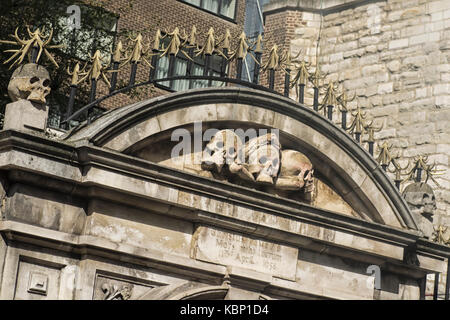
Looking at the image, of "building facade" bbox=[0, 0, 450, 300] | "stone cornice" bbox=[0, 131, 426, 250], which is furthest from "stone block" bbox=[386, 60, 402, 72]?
"stone cornice" bbox=[0, 131, 426, 250]

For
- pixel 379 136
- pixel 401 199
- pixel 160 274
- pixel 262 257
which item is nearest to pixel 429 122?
pixel 379 136

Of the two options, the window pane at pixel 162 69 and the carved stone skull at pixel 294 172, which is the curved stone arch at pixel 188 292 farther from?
the window pane at pixel 162 69

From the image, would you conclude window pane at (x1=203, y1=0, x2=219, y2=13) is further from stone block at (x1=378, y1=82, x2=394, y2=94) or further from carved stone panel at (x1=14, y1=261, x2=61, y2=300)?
carved stone panel at (x1=14, y1=261, x2=61, y2=300)

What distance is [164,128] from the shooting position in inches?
521

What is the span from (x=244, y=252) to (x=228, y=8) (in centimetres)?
1381

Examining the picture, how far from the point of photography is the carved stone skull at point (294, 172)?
46.8 feet

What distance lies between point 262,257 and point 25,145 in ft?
12.0

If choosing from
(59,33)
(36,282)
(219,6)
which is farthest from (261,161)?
(219,6)

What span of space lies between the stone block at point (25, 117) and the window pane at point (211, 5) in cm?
1410

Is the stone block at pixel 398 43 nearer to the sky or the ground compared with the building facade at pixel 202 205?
nearer to the sky

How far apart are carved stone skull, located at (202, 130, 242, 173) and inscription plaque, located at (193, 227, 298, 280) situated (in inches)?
33.4

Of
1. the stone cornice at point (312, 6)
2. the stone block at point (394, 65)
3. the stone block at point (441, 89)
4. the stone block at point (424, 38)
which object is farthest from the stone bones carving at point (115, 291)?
the stone cornice at point (312, 6)

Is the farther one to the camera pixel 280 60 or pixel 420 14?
pixel 420 14

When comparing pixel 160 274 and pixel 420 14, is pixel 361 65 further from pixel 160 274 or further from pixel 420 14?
pixel 160 274
